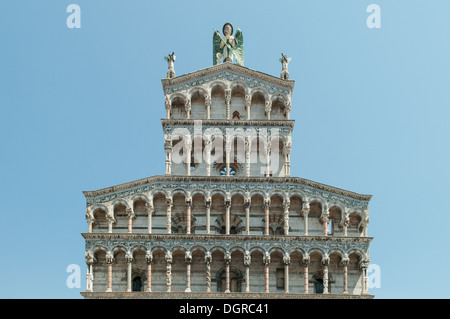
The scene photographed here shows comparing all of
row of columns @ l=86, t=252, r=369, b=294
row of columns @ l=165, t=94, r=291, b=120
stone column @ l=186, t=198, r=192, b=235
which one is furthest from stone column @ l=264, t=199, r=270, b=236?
row of columns @ l=165, t=94, r=291, b=120

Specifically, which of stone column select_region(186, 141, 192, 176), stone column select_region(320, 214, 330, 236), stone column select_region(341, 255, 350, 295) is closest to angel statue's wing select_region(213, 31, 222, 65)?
stone column select_region(186, 141, 192, 176)

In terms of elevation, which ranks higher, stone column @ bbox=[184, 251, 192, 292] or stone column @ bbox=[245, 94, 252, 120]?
stone column @ bbox=[245, 94, 252, 120]

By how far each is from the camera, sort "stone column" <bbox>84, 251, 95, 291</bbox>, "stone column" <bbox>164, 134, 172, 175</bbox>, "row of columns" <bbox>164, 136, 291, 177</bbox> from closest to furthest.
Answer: "stone column" <bbox>84, 251, 95, 291</bbox>, "stone column" <bbox>164, 134, 172, 175</bbox>, "row of columns" <bbox>164, 136, 291, 177</bbox>

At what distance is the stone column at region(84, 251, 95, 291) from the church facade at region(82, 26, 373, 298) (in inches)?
1.8

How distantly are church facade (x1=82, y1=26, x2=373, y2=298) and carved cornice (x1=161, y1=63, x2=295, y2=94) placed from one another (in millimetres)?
154

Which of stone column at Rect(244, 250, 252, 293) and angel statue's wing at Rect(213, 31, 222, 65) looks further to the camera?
angel statue's wing at Rect(213, 31, 222, 65)

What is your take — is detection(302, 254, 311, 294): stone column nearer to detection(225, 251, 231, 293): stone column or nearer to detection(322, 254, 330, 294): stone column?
detection(322, 254, 330, 294): stone column

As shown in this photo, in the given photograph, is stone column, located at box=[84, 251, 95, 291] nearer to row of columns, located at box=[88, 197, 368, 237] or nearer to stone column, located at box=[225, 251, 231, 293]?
row of columns, located at box=[88, 197, 368, 237]

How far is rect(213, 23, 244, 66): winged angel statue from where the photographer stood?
1505 inches

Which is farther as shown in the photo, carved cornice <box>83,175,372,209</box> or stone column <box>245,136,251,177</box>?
stone column <box>245,136,251,177</box>

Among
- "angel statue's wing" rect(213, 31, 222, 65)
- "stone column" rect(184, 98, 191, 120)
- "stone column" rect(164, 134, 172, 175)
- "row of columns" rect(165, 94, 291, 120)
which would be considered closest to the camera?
"stone column" rect(164, 134, 172, 175)

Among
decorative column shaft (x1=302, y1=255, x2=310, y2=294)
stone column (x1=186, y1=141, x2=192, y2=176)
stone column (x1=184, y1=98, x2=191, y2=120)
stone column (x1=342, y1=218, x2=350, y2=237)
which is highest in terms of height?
stone column (x1=184, y1=98, x2=191, y2=120)
